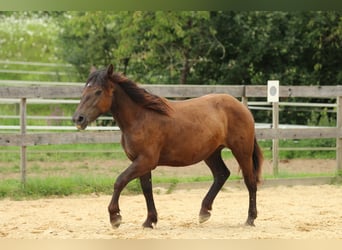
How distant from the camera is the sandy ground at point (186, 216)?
526cm

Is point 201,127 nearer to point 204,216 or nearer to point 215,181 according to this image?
point 215,181

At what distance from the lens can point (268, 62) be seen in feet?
53.7

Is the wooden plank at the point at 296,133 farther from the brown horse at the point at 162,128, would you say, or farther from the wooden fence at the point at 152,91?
the brown horse at the point at 162,128

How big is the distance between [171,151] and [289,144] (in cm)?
829

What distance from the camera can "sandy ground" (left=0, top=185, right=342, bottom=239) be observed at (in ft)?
17.3

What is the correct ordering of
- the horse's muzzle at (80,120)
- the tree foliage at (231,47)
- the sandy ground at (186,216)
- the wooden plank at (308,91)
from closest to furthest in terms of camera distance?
the horse's muzzle at (80,120)
the sandy ground at (186,216)
the wooden plank at (308,91)
the tree foliage at (231,47)

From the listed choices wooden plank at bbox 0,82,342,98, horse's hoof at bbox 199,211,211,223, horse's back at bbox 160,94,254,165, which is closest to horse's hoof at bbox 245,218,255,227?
horse's hoof at bbox 199,211,211,223

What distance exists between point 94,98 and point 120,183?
768mm

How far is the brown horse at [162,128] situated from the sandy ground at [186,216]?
0.91 ft

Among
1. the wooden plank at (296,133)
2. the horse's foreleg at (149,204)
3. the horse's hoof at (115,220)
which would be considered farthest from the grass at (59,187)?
the horse's hoof at (115,220)

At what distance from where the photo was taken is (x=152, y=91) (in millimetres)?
8711

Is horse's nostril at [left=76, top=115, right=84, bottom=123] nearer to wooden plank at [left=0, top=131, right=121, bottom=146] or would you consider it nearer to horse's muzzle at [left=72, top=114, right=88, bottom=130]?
horse's muzzle at [left=72, top=114, right=88, bottom=130]

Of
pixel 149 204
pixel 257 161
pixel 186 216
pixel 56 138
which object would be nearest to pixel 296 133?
pixel 257 161

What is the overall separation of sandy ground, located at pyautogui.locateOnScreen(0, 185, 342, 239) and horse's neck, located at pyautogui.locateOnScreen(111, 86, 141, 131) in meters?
0.98
